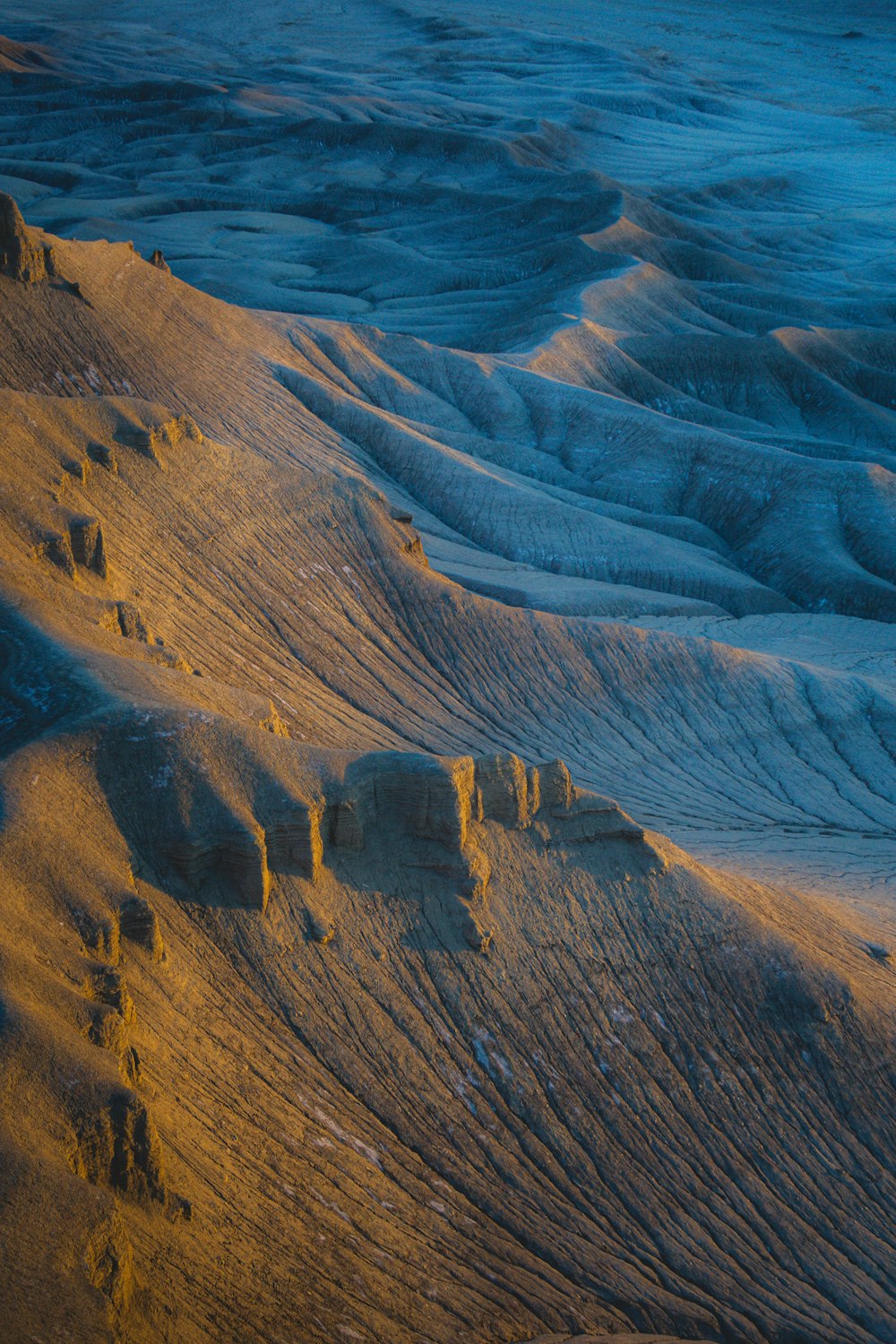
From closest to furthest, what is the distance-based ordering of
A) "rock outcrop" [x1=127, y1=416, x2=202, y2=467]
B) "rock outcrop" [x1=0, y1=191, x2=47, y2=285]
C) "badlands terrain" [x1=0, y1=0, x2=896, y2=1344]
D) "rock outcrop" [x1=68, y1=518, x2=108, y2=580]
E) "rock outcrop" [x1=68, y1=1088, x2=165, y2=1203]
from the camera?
"rock outcrop" [x1=68, y1=1088, x2=165, y2=1203] → "badlands terrain" [x1=0, y1=0, x2=896, y2=1344] → "rock outcrop" [x1=68, y1=518, x2=108, y2=580] → "rock outcrop" [x1=127, y1=416, x2=202, y2=467] → "rock outcrop" [x1=0, y1=191, x2=47, y2=285]

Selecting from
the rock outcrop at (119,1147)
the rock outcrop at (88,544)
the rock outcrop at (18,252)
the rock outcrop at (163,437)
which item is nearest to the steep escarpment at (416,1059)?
the rock outcrop at (119,1147)

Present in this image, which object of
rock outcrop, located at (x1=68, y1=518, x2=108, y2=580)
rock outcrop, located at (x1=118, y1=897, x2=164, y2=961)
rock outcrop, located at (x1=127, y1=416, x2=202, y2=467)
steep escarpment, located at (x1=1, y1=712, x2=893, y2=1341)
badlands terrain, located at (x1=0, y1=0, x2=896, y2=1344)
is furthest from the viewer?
rock outcrop, located at (x1=127, y1=416, x2=202, y2=467)

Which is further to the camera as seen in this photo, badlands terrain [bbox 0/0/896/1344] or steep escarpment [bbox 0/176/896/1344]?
badlands terrain [bbox 0/0/896/1344]

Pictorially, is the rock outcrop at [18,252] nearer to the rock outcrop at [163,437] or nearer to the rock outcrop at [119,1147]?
the rock outcrop at [163,437]

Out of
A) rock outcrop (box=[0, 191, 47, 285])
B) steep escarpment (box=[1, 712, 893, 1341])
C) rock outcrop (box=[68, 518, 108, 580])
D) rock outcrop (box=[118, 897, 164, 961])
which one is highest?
rock outcrop (box=[0, 191, 47, 285])

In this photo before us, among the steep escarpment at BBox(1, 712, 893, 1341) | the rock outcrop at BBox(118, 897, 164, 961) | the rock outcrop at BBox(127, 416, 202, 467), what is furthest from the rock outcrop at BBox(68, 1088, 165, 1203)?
the rock outcrop at BBox(127, 416, 202, 467)

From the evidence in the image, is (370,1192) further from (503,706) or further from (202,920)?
(503,706)

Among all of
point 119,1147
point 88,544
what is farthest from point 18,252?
point 119,1147

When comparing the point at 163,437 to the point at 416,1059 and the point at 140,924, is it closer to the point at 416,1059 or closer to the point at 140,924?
the point at 140,924

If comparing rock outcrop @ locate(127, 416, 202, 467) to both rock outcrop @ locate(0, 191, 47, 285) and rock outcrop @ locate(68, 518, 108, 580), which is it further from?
rock outcrop @ locate(0, 191, 47, 285)
